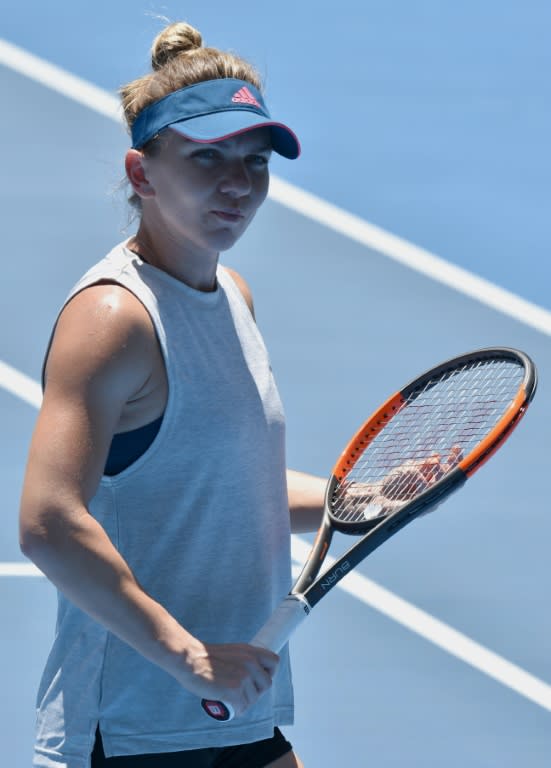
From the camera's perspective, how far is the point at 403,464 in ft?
7.07

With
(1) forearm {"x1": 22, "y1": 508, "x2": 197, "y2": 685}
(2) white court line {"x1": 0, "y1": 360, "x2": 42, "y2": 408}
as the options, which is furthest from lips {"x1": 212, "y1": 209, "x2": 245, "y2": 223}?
(2) white court line {"x1": 0, "y1": 360, "x2": 42, "y2": 408}

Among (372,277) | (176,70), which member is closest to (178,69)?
(176,70)

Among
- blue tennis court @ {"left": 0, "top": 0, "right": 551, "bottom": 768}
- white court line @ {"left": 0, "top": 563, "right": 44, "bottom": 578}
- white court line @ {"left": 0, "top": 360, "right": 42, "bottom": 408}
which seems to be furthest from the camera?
white court line @ {"left": 0, "top": 360, "right": 42, "bottom": 408}

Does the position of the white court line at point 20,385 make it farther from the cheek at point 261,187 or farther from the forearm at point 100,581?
the forearm at point 100,581

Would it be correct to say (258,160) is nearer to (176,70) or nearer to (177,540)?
(176,70)

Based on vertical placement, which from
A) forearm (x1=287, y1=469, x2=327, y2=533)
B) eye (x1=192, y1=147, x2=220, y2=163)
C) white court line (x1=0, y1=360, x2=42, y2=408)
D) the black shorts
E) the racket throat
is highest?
eye (x1=192, y1=147, x2=220, y2=163)

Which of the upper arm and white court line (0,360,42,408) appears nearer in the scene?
the upper arm

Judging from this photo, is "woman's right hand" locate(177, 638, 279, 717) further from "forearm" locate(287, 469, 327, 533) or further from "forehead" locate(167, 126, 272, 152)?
"forehead" locate(167, 126, 272, 152)

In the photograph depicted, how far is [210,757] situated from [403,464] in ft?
1.80

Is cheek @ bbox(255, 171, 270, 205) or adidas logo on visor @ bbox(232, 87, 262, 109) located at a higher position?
adidas logo on visor @ bbox(232, 87, 262, 109)

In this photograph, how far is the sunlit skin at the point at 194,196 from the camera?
5.94 ft

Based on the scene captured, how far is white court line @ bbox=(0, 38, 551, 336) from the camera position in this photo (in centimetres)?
432

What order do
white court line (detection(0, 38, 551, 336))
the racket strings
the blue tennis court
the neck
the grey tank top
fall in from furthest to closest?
white court line (detection(0, 38, 551, 336)) → the blue tennis court → the racket strings → the neck → the grey tank top

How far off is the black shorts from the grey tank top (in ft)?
0.05
